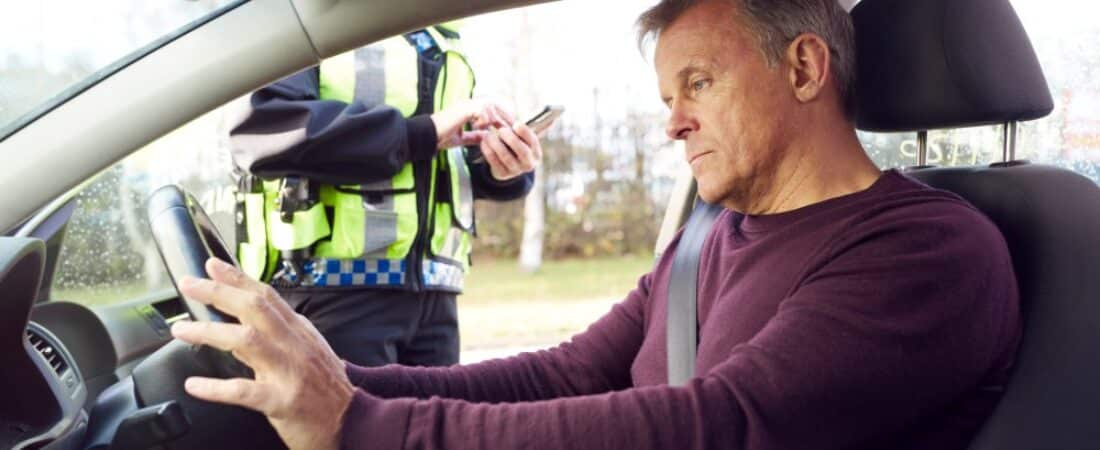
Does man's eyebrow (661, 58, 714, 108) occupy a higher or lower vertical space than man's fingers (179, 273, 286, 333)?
higher

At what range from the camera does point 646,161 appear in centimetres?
1004

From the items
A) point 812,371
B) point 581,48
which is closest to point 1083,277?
point 812,371

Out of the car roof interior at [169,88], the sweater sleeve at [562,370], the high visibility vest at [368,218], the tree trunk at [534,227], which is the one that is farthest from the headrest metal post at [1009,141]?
the tree trunk at [534,227]

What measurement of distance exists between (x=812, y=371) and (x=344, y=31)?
2.21 feet

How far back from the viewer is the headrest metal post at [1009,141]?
5.83 ft

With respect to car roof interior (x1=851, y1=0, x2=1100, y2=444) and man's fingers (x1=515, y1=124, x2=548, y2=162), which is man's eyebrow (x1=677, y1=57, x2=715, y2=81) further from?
man's fingers (x1=515, y1=124, x2=548, y2=162)

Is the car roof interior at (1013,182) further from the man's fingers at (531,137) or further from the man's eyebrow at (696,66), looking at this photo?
the man's fingers at (531,137)

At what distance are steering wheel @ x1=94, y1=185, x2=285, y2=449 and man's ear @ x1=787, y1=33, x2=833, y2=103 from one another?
2.75 feet

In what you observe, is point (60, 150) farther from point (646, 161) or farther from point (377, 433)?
point (646, 161)

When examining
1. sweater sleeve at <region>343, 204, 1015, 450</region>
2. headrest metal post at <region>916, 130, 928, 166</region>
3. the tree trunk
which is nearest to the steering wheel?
sweater sleeve at <region>343, 204, 1015, 450</region>

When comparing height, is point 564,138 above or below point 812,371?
below

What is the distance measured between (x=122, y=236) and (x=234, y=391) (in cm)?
187

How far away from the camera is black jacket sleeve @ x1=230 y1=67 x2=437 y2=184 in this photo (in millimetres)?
2291

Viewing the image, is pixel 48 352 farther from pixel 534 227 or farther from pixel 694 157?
pixel 534 227
